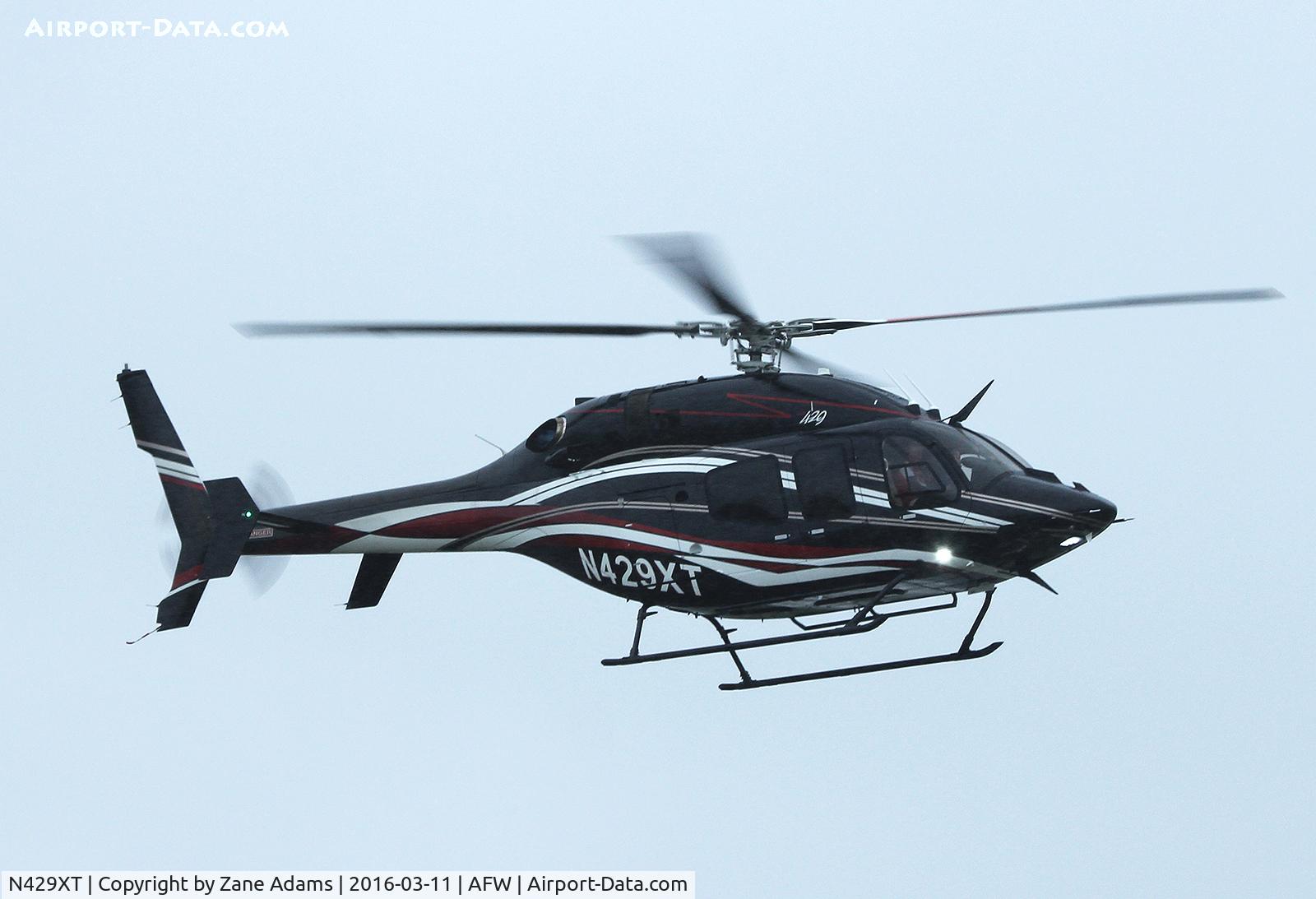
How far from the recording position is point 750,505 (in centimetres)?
2012

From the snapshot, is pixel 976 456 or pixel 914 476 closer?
pixel 914 476

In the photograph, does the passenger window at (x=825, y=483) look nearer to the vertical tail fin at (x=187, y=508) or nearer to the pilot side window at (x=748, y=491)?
the pilot side window at (x=748, y=491)

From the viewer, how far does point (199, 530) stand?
23312 mm

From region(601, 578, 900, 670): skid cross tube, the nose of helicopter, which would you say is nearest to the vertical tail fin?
region(601, 578, 900, 670): skid cross tube

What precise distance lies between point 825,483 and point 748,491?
897 mm

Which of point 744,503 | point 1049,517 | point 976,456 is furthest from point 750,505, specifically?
point 1049,517

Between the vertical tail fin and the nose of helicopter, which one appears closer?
the nose of helicopter

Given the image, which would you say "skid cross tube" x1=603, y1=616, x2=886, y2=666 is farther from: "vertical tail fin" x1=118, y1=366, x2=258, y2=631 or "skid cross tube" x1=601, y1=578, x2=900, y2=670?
"vertical tail fin" x1=118, y1=366, x2=258, y2=631

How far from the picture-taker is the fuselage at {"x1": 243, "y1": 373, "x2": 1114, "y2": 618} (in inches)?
759

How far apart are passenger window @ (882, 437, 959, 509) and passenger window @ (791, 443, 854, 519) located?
1.44 ft

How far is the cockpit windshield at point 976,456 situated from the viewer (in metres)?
19.4

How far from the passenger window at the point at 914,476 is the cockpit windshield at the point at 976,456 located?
8.5 inches

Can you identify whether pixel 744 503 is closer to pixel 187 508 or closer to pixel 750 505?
pixel 750 505

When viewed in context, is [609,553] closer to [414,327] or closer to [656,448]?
[656,448]
